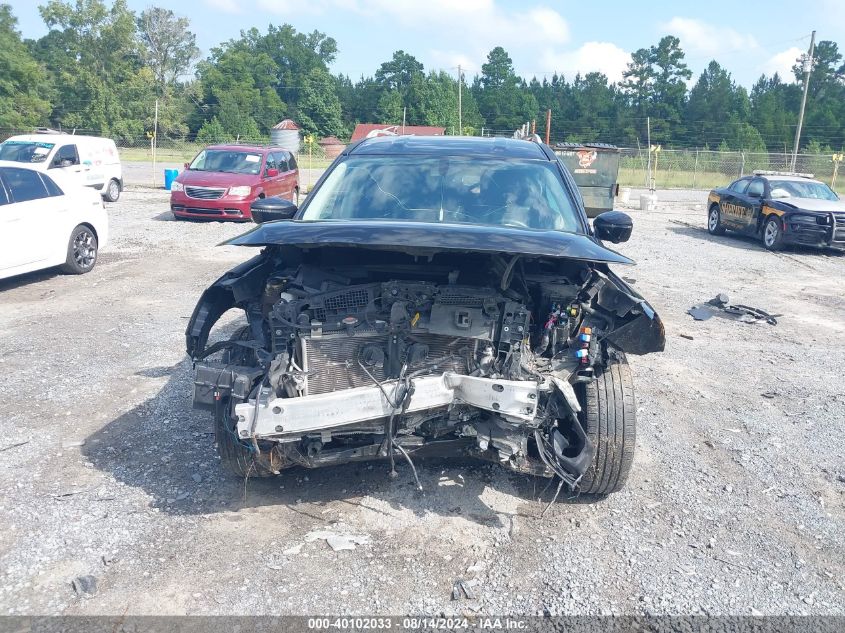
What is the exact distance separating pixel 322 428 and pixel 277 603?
0.79 meters

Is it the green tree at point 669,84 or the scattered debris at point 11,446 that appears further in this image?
the green tree at point 669,84

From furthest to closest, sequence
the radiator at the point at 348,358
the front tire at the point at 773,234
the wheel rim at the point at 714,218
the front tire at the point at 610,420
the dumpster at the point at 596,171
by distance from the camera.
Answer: the dumpster at the point at 596,171, the wheel rim at the point at 714,218, the front tire at the point at 773,234, the front tire at the point at 610,420, the radiator at the point at 348,358

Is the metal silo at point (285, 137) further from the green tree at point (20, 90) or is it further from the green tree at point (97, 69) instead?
the green tree at point (20, 90)

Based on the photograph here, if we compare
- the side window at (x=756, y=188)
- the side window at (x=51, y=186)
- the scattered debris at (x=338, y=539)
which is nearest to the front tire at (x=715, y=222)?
the side window at (x=756, y=188)

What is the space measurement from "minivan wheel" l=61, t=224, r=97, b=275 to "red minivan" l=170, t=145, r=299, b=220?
16.2 ft

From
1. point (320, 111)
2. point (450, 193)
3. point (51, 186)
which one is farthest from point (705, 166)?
point (320, 111)

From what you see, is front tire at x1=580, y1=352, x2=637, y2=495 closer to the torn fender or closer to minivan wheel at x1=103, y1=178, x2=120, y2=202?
the torn fender

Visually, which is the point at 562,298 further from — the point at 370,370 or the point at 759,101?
the point at 759,101

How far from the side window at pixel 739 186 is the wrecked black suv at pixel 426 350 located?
14141 millimetres

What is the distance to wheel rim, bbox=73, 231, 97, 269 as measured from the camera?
9.93m

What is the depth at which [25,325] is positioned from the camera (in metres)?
7.38

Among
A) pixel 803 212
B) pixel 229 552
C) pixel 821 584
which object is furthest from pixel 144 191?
pixel 821 584

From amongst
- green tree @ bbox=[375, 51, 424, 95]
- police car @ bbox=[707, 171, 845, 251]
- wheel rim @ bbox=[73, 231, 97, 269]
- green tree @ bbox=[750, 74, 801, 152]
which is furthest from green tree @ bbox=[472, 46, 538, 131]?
wheel rim @ bbox=[73, 231, 97, 269]

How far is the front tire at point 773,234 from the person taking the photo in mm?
14188
